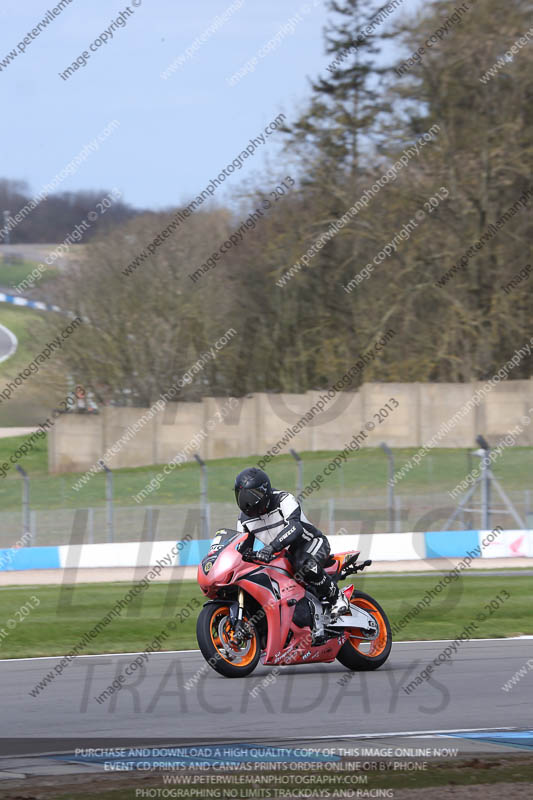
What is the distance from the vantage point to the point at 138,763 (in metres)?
6.38

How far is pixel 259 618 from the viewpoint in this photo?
29.9ft

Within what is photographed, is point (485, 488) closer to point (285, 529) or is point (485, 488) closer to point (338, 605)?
point (338, 605)

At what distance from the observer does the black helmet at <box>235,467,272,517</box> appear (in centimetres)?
917

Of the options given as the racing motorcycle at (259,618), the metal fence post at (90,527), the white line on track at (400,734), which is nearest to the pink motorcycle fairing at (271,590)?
the racing motorcycle at (259,618)

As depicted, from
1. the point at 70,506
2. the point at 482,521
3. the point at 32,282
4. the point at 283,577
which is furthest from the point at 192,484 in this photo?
the point at 283,577

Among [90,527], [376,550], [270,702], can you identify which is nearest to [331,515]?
[376,550]

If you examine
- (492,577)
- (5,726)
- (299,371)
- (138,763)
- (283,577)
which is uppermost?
(299,371)

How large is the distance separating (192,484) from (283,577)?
25.4 m

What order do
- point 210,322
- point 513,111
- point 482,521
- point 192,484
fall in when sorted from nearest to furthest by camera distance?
point 482,521
point 192,484
point 513,111
point 210,322

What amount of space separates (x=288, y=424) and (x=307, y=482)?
1170 cm

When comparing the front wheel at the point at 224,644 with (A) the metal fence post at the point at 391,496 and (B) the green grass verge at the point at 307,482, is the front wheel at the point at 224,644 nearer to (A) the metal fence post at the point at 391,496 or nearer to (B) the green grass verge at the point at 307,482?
(A) the metal fence post at the point at 391,496

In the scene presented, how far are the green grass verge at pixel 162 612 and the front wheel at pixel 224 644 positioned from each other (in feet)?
9.45

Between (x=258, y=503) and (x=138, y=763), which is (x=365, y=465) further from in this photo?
(x=138, y=763)

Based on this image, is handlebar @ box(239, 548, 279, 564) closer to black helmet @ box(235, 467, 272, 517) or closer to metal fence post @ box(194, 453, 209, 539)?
black helmet @ box(235, 467, 272, 517)
